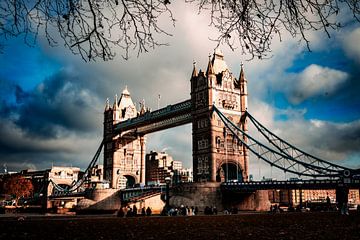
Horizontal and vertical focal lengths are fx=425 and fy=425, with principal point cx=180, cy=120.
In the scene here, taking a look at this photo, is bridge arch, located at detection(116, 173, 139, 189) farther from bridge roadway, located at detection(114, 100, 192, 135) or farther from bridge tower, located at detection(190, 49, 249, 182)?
bridge tower, located at detection(190, 49, 249, 182)

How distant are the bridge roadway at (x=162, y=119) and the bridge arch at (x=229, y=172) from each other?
7328 mm

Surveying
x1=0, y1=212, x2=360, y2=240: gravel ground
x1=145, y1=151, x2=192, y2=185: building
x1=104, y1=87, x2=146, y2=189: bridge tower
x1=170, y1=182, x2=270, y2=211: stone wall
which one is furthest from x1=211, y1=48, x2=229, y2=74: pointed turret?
x1=145, y1=151, x2=192, y2=185: building

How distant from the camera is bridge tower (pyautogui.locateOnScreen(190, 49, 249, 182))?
48.1 metres

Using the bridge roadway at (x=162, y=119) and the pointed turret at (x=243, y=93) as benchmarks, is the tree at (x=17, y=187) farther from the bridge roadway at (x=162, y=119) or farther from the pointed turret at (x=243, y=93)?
the pointed turret at (x=243, y=93)

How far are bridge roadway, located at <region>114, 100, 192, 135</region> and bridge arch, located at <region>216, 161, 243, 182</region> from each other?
7328 mm

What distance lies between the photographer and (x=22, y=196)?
9294cm

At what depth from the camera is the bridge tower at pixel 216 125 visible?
48.1m

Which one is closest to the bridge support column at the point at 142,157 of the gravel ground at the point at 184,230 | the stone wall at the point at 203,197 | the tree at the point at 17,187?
the stone wall at the point at 203,197

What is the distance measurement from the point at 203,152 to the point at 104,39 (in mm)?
44465

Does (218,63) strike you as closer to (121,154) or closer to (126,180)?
(121,154)

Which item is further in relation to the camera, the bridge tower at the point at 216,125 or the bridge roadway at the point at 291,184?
the bridge tower at the point at 216,125

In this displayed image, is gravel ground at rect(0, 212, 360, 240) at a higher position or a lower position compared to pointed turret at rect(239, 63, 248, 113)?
lower

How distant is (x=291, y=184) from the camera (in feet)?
136

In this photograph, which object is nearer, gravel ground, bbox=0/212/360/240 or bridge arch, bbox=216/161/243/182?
gravel ground, bbox=0/212/360/240
